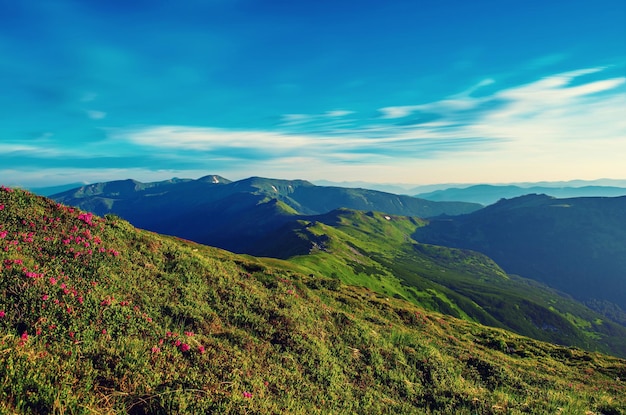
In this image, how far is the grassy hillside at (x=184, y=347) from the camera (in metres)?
9.04

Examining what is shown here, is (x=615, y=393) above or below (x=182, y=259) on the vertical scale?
below

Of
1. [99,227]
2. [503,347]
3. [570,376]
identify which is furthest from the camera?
[503,347]

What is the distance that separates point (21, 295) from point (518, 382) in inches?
1136

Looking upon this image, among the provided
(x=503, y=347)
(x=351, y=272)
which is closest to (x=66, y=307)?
(x=503, y=347)

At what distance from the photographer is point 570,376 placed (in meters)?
30.4

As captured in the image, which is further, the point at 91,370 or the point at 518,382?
the point at 518,382

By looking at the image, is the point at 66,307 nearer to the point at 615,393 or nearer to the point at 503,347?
the point at 615,393

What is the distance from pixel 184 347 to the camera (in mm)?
12711

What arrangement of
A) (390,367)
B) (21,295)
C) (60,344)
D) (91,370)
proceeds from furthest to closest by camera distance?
(390,367) < (21,295) < (60,344) < (91,370)

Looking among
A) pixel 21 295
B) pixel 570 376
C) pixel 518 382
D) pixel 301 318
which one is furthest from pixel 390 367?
pixel 570 376

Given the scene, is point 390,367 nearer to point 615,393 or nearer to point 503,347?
point 615,393

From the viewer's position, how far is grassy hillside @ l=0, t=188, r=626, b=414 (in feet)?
29.7

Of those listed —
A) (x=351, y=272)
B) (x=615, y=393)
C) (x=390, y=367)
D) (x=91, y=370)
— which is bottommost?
(x=351, y=272)

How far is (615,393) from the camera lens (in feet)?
85.0
